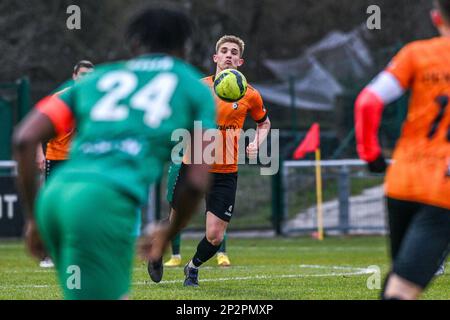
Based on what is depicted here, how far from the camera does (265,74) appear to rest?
1705 inches

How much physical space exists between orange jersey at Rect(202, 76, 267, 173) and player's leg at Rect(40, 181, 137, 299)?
20.7 ft

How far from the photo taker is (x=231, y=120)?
11695mm

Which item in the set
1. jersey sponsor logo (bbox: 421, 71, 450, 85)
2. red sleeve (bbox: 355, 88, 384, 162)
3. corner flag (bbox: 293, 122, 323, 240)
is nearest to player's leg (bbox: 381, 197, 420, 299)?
red sleeve (bbox: 355, 88, 384, 162)

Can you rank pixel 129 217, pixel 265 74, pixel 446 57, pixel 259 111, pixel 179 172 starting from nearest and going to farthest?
pixel 129 217
pixel 446 57
pixel 179 172
pixel 259 111
pixel 265 74

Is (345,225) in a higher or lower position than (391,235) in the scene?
lower

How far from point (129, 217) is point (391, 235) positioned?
6.15 ft

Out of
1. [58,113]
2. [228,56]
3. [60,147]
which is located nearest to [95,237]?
[58,113]

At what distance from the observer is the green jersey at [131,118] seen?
5043 mm

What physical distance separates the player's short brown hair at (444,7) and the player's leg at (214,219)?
5.14m

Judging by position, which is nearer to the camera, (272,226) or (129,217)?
(129,217)

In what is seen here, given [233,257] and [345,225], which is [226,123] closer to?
[233,257]

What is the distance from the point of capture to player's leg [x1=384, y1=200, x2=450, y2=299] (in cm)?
587
